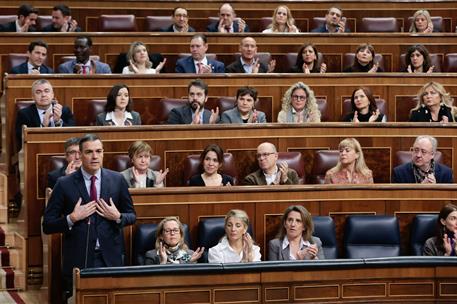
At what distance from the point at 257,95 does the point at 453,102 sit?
103 cm

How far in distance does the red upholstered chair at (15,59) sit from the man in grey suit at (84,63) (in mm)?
225

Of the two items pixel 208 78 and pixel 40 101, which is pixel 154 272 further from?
pixel 208 78

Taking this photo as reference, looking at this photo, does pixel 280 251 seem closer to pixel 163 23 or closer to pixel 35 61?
pixel 35 61

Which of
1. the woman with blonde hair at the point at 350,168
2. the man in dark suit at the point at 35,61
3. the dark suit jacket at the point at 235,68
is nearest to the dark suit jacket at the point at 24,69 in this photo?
the man in dark suit at the point at 35,61

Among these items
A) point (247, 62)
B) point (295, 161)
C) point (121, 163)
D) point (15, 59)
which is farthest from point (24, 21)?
point (295, 161)

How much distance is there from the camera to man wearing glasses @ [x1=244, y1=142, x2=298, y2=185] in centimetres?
477

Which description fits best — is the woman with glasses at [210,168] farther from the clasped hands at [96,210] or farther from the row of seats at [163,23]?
the row of seats at [163,23]

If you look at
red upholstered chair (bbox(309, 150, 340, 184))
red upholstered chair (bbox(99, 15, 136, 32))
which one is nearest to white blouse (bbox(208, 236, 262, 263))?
red upholstered chair (bbox(309, 150, 340, 184))

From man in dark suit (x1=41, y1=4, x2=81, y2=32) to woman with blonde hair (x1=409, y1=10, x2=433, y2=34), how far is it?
1.86 metres

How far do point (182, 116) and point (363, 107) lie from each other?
0.83 m

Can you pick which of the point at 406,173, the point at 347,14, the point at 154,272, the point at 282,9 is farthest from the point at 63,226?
the point at 347,14

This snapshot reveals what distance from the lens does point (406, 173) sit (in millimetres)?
4953

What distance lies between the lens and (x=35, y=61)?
5.68 metres

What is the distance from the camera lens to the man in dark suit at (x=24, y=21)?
6.33 metres
